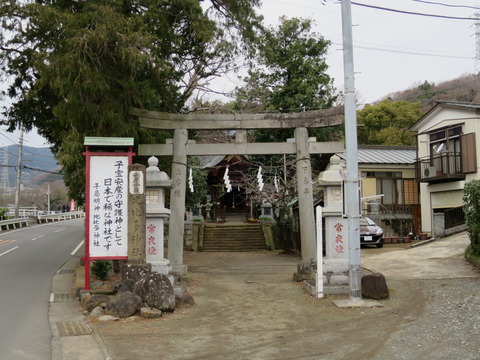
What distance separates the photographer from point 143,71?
14.5 meters

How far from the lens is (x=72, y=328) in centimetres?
906

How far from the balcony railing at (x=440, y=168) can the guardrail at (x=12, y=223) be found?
30.5 metres

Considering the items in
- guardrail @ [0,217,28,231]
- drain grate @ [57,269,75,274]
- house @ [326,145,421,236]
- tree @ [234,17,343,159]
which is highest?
tree @ [234,17,343,159]

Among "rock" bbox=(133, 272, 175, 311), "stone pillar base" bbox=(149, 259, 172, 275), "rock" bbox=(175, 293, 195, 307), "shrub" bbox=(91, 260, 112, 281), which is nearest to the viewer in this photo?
"rock" bbox=(133, 272, 175, 311)

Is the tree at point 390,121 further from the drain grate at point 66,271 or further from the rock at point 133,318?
the rock at point 133,318

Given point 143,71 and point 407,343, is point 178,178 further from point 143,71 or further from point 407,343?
point 407,343

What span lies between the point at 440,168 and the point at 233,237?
12.1 metres

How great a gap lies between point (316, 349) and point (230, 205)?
29.2m

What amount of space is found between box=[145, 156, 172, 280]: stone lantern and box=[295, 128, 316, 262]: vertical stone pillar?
4065 mm

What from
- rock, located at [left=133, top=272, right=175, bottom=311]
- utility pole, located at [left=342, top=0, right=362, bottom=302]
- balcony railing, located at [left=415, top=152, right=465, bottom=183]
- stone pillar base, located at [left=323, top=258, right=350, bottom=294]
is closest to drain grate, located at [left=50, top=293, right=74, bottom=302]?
rock, located at [left=133, top=272, right=175, bottom=311]

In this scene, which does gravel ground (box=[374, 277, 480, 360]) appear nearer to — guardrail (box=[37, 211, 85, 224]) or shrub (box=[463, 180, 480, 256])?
shrub (box=[463, 180, 480, 256])

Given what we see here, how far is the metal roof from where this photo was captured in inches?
1164

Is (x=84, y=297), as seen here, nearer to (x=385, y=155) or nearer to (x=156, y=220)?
(x=156, y=220)

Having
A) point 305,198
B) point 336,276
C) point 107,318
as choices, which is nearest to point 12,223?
point 305,198
